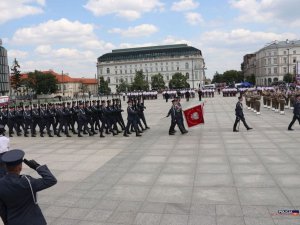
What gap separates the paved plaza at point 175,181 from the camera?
591 centimetres

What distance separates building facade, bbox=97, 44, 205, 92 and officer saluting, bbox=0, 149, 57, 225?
140648 mm

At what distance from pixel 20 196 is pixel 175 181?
4.85 metres

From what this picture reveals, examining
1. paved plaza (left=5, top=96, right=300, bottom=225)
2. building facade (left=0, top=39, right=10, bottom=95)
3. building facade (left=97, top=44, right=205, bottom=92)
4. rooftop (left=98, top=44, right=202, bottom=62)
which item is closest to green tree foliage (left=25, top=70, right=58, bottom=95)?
building facade (left=0, top=39, right=10, bottom=95)

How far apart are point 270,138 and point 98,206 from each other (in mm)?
8523

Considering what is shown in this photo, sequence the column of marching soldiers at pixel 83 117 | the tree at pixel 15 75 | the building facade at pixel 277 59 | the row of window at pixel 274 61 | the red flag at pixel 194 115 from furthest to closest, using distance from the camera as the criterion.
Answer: the row of window at pixel 274 61, the building facade at pixel 277 59, the tree at pixel 15 75, the column of marching soldiers at pixel 83 117, the red flag at pixel 194 115

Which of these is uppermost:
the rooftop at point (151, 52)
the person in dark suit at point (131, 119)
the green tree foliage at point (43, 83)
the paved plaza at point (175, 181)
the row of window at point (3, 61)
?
the rooftop at point (151, 52)

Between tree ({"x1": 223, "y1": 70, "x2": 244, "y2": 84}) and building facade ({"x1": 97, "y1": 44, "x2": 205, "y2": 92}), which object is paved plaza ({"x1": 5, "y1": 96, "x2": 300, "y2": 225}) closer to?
building facade ({"x1": 97, "y1": 44, "x2": 205, "y2": 92})

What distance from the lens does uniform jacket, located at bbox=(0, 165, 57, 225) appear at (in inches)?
134

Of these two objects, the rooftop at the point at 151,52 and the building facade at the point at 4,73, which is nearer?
the building facade at the point at 4,73

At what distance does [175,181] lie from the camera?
787 centimetres

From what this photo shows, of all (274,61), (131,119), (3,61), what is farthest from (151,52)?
(131,119)

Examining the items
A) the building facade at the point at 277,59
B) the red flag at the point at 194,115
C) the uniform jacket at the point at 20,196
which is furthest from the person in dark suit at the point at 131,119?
the building facade at the point at 277,59

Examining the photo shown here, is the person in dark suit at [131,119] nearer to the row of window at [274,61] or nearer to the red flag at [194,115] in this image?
the red flag at [194,115]

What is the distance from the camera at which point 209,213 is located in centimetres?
589
